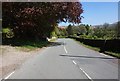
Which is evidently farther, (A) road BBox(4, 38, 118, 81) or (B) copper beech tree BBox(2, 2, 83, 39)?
(B) copper beech tree BBox(2, 2, 83, 39)

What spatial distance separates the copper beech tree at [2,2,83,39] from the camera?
1564 inches

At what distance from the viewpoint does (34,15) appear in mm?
41969

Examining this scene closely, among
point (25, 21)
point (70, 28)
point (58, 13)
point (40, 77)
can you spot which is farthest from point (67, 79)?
point (70, 28)

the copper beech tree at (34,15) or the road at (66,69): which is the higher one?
the copper beech tree at (34,15)

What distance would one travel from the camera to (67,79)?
12625 mm

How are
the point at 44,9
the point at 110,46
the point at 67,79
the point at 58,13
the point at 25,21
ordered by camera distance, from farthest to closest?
the point at 58,13, the point at 44,9, the point at 25,21, the point at 110,46, the point at 67,79

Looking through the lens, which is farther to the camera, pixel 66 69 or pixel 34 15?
pixel 34 15

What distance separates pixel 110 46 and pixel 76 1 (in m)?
15.2

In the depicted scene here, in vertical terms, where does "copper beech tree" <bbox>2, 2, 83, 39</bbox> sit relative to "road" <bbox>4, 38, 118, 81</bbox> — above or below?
above

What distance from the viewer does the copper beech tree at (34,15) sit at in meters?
39.7

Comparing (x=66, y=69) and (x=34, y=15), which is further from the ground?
(x=34, y=15)

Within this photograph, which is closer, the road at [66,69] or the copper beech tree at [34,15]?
the road at [66,69]

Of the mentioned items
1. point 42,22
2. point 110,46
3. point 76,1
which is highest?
point 76,1

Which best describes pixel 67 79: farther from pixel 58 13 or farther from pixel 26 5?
pixel 58 13
